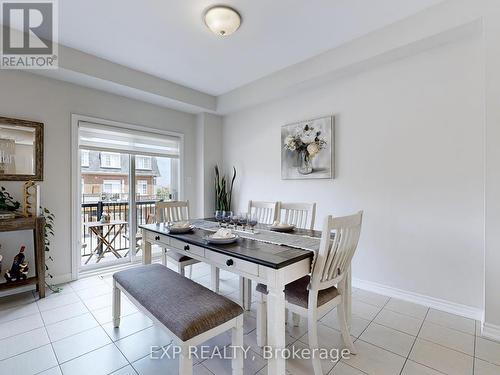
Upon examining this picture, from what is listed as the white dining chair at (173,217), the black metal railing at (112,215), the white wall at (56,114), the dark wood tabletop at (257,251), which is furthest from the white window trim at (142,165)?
the dark wood tabletop at (257,251)

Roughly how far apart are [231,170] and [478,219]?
127 inches

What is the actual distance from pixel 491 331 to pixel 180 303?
235 cm

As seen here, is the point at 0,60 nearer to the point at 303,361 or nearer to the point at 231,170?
the point at 231,170

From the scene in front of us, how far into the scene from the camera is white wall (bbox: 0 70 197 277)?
2.73m

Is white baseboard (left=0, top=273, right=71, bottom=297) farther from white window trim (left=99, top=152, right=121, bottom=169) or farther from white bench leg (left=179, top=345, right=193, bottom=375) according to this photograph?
white bench leg (left=179, top=345, right=193, bottom=375)

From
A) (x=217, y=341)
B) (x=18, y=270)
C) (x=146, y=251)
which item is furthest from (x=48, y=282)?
(x=217, y=341)

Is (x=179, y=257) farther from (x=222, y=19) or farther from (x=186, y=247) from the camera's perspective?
(x=222, y=19)

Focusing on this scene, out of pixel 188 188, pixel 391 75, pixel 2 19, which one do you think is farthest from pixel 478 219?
pixel 2 19

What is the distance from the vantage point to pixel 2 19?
234 centimetres

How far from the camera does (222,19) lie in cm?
217

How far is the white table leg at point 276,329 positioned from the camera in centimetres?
142

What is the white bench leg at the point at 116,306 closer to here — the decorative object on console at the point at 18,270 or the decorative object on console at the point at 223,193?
the decorative object on console at the point at 18,270

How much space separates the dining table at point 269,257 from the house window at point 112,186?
66.8 inches

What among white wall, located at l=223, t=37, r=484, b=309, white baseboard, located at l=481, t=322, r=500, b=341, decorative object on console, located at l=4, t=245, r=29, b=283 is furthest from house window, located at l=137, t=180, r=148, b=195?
white baseboard, located at l=481, t=322, r=500, b=341
